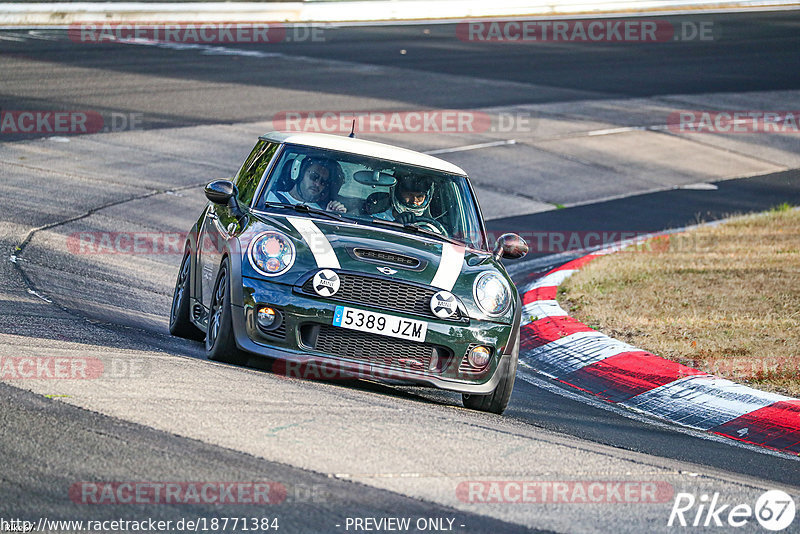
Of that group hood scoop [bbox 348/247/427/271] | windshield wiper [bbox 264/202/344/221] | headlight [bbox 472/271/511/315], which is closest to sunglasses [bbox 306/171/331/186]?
windshield wiper [bbox 264/202/344/221]

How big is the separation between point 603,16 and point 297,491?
1305 inches

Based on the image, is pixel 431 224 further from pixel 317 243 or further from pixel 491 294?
pixel 317 243

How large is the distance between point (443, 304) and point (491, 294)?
1.26ft

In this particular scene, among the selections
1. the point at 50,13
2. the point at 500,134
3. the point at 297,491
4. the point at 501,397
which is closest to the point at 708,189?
the point at 500,134

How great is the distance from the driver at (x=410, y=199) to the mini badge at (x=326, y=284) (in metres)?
1.07

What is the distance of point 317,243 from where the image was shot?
6781mm

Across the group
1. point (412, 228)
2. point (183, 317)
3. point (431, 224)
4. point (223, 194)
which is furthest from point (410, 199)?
point (183, 317)

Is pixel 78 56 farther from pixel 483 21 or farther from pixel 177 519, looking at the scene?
pixel 177 519

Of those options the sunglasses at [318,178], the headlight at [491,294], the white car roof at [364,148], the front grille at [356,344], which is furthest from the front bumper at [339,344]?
the white car roof at [364,148]

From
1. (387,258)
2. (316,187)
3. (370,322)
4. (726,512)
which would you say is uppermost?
(316,187)

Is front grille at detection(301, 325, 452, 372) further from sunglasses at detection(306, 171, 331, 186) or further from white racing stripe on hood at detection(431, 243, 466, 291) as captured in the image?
sunglasses at detection(306, 171, 331, 186)

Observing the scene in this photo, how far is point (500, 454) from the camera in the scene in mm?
5426

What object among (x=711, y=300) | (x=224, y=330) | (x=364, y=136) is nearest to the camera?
(x=224, y=330)

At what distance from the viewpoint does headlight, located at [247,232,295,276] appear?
21.8 feet
